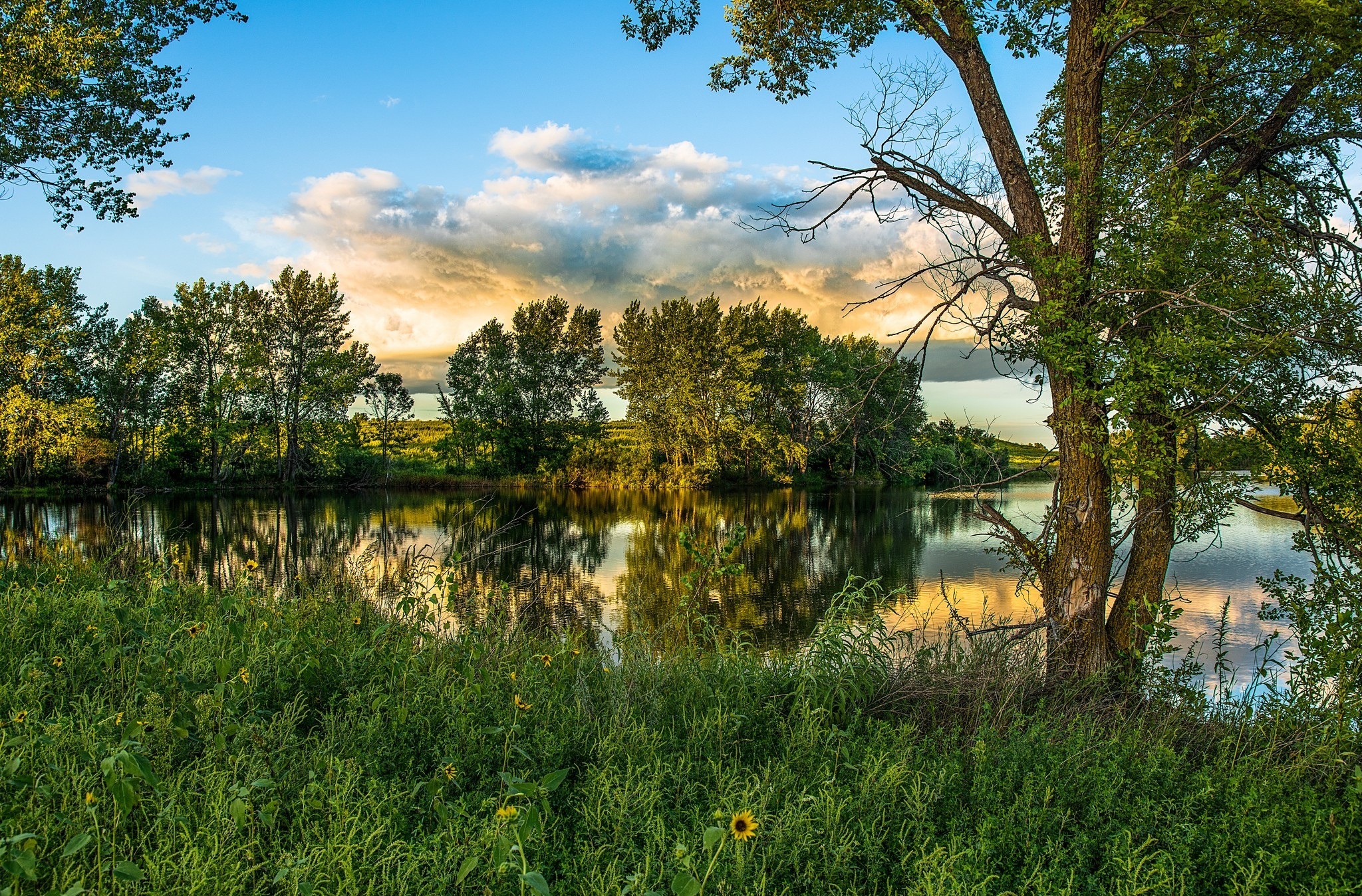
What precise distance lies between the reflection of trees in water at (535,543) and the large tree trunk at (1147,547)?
2.27m

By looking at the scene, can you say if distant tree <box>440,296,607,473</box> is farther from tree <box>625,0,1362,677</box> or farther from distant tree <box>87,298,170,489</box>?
tree <box>625,0,1362,677</box>

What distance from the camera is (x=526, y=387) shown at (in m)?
45.7

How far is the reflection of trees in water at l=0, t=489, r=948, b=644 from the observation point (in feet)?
34.5

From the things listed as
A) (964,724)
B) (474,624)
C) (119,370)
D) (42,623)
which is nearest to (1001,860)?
(964,724)

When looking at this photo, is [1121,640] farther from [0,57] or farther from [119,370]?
[119,370]

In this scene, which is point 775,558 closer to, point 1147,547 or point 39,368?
point 1147,547

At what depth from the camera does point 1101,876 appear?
8.69 ft

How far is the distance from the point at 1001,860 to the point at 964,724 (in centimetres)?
159

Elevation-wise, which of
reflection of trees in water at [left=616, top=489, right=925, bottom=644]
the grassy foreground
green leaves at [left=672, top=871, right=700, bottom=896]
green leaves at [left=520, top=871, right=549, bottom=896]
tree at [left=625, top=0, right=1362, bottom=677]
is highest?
tree at [left=625, top=0, right=1362, bottom=677]

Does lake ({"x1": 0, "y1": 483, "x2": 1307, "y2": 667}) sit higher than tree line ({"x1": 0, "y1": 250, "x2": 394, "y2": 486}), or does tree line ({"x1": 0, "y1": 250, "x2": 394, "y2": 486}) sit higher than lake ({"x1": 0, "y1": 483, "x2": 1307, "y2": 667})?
tree line ({"x1": 0, "y1": 250, "x2": 394, "y2": 486})

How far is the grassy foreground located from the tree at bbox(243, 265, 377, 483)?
38368mm

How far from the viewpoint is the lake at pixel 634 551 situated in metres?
10.4

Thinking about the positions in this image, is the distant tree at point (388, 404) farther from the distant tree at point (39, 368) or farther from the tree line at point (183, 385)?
the distant tree at point (39, 368)

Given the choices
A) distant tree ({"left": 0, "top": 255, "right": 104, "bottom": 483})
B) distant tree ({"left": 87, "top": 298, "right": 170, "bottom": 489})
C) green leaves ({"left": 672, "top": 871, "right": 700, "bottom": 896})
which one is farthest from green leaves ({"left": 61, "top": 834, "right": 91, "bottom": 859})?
distant tree ({"left": 87, "top": 298, "right": 170, "bottom": 489})
